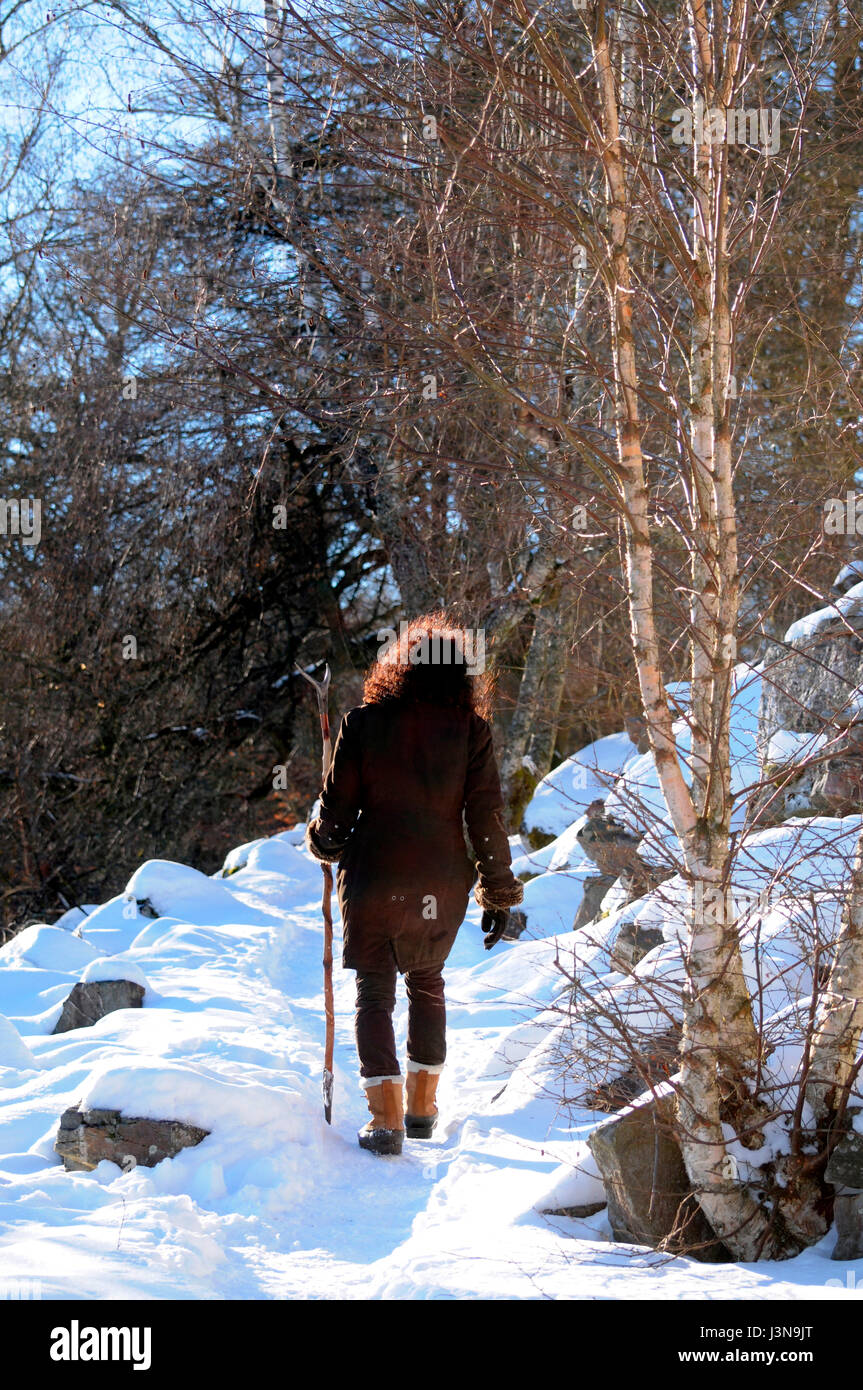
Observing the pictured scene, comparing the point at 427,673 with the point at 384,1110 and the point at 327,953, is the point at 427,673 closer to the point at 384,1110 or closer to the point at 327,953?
the point at 327,953

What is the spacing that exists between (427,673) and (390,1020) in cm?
124

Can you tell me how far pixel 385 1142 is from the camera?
13.0 feet

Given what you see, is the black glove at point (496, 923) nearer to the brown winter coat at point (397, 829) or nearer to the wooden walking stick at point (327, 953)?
the brown winter coat at point (397, 829)

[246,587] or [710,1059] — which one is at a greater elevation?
[246,587]

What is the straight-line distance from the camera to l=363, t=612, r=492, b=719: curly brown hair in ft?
13.8

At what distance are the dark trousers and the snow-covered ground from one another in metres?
0.19

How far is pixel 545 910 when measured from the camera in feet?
25.8

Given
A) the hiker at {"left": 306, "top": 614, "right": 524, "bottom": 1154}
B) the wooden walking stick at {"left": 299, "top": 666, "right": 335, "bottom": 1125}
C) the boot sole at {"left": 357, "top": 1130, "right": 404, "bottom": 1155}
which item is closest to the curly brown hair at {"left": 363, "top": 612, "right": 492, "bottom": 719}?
the hiker at {"left": 306, "top": 614, "right": 524, "bottom": 1154}

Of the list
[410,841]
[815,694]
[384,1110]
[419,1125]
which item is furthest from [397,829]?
[815,694]

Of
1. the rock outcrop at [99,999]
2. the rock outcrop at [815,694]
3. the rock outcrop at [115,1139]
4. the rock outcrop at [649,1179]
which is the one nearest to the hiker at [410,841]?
the rock outcrop at [115,1139]

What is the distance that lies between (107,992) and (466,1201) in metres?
2.40

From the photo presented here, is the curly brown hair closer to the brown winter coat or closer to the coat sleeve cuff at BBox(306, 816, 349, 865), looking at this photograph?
the brown winter coat

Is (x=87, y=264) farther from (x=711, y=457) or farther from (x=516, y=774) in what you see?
(x=711, y=457)

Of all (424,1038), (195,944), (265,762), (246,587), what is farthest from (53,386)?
(424,1038)
